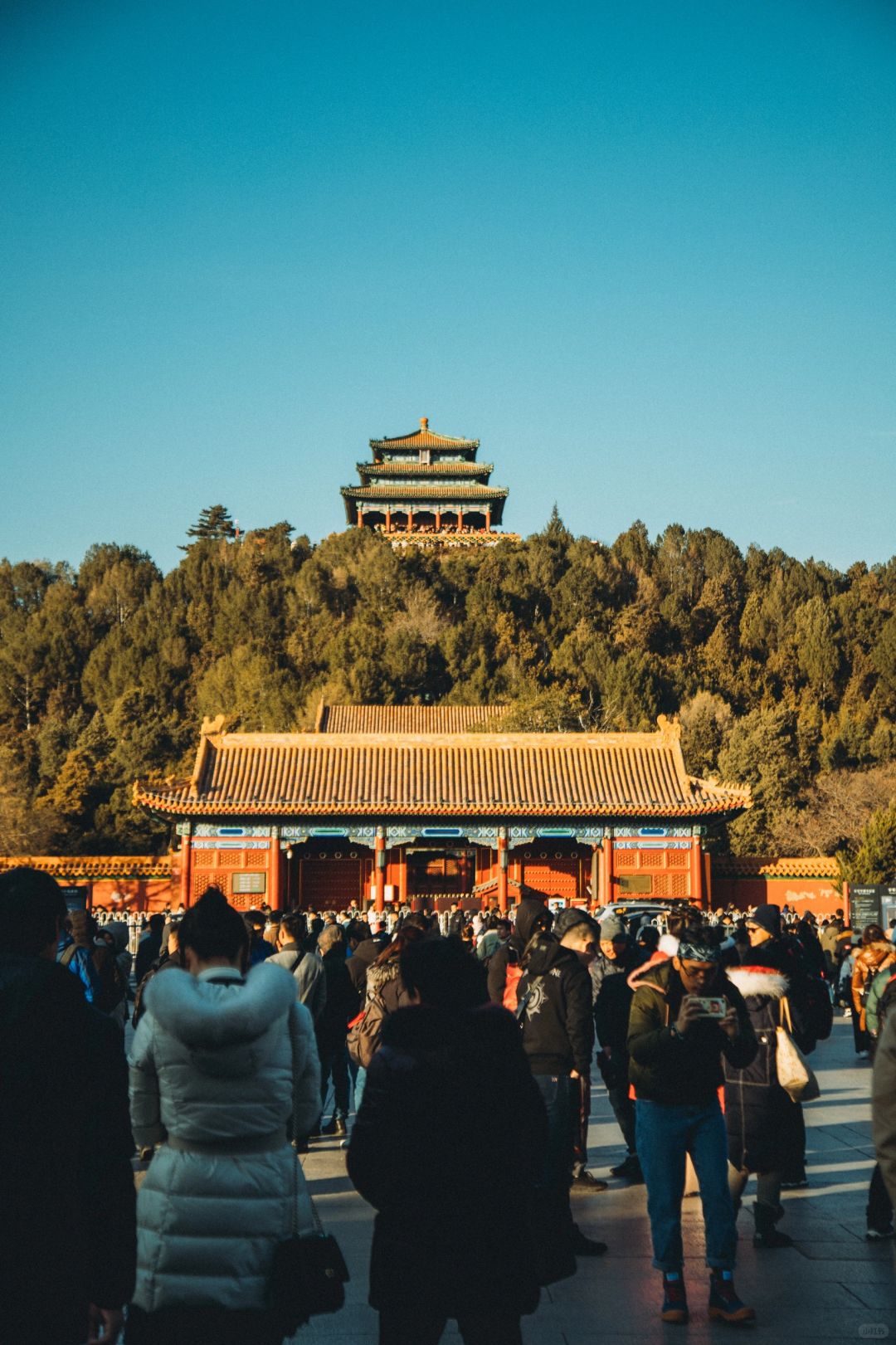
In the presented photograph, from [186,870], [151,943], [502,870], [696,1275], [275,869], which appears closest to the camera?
[696,1275]

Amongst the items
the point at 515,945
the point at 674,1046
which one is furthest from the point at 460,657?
the point at 674,1046

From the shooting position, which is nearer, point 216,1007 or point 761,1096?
point 216,1007

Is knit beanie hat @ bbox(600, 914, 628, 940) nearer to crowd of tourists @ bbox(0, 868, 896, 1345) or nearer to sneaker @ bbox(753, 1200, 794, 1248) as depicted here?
sneaker @ bbox(753, 1200, 794, 1248)

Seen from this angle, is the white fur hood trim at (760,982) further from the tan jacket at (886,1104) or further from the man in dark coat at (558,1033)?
the tan jacket at (886,1104)

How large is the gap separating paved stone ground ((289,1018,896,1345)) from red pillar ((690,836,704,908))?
2642 cm

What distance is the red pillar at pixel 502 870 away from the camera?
35469 millimetres

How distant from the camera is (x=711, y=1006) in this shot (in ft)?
18.9

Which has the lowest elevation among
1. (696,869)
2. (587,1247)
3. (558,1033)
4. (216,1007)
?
(587,1247)

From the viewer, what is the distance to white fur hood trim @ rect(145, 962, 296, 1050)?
141 inches

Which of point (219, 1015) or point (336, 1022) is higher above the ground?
point (219, 1015)

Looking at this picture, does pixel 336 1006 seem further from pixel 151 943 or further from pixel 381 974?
pixel 151 943

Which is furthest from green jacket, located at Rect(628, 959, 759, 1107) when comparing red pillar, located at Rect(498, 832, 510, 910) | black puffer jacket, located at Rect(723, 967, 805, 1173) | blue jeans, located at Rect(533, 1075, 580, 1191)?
red pillar, located at Rect(498, 832, 510, 910)

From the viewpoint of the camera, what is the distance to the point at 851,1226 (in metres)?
7.07

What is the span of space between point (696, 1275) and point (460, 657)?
56.6 meters
